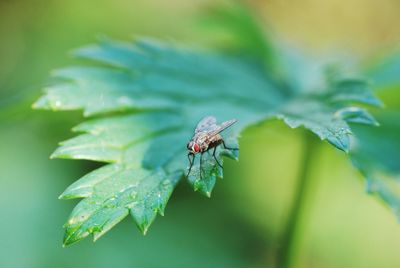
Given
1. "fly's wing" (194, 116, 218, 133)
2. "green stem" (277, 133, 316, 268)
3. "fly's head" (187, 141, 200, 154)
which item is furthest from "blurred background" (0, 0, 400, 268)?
"fly's head" (187, 141, 200, 154)

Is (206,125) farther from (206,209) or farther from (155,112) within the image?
(206,209)

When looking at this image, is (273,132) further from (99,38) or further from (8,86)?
(8,86)

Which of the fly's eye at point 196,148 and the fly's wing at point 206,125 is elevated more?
the fly's wing at point 206,125

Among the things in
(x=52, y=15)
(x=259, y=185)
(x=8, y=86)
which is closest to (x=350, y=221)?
(x=259, y=185)

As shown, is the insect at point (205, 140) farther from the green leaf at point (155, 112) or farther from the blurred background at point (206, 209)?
the blurred background at point (206, 209)

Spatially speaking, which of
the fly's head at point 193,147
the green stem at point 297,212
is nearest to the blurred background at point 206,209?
the green stem at point 297,212

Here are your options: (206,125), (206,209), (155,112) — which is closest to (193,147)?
(206,125)
